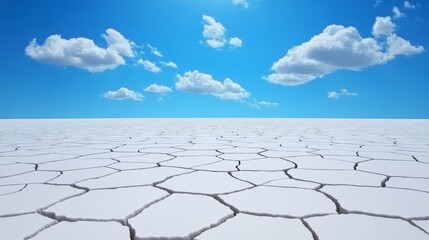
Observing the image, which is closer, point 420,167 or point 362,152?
point 420,167

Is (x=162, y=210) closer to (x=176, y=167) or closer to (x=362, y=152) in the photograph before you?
(x=176, y=167)

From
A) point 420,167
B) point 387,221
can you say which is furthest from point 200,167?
point 420,167

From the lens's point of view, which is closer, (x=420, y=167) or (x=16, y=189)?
(x=16, y=189)

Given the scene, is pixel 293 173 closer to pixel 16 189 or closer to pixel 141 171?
pixel 141 171

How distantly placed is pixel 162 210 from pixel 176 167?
698mm

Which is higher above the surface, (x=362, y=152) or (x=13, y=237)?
(x=362, y=152)

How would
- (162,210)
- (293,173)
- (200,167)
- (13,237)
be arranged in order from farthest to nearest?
(200,167), (293,173), (162,210), (13,237)

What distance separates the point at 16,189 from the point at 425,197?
1.51 meters

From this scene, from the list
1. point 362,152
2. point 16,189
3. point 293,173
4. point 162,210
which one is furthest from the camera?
point 362,152

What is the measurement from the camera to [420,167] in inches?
66.4

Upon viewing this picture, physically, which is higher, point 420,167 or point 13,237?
point 420,167

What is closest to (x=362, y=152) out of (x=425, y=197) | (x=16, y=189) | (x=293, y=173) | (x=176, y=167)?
(x=293, y=173)

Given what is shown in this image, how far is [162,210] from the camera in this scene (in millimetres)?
990

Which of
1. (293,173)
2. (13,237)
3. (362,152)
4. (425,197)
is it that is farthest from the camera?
(362,152)
